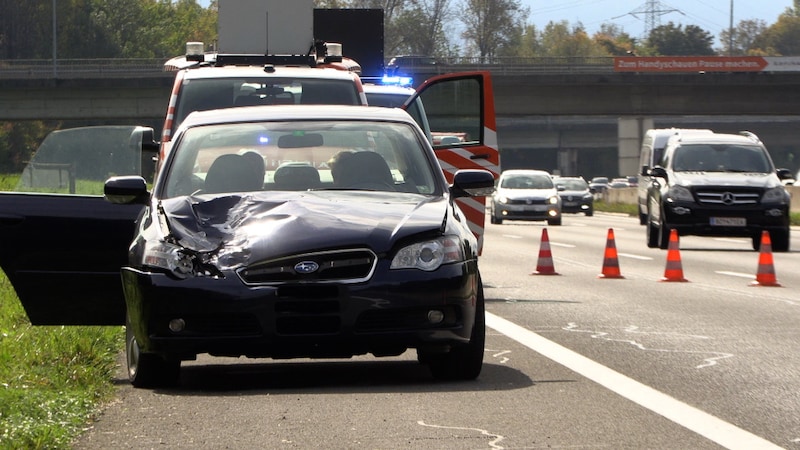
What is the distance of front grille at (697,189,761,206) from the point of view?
26.5 meters

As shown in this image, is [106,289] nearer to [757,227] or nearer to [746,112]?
[757,227]

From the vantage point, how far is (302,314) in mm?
8430

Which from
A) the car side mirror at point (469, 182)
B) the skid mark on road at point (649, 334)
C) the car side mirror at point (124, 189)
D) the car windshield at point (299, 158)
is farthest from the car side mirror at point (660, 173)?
the car side mirror at point (124, 189)

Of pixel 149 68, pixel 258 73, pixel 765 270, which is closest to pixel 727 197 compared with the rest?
pixel 765 270

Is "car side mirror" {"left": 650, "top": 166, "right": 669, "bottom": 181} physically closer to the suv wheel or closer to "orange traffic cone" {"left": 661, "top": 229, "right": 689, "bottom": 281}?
the suv wheel

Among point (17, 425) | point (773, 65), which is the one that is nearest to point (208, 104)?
point (17, 425)

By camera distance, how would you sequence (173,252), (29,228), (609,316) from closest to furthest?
(173,252)
(29,228)
(609,316)

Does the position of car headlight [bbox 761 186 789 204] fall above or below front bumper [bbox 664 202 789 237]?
above

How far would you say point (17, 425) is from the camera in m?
7.31

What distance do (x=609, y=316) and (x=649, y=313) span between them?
19.0 inches

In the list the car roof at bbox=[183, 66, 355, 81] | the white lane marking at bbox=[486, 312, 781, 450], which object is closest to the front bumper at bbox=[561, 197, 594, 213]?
the car roof at bbox=[183, 66, 355, 81]

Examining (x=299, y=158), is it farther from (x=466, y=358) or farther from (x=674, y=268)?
(x=674, y=268)

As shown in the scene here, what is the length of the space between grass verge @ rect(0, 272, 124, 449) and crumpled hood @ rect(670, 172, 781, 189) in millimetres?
15487

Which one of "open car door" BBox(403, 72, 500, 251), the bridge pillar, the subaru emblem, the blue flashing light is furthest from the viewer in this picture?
the bridge pillar
